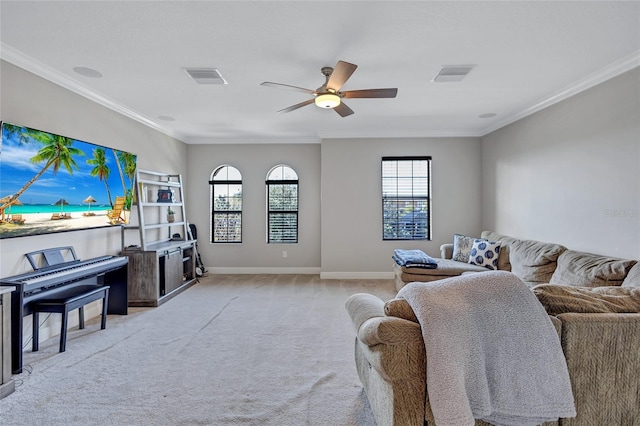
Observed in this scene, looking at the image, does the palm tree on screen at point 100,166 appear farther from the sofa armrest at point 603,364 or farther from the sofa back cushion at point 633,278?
the sofa back cushion at point 633,278

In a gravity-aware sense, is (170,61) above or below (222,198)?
above

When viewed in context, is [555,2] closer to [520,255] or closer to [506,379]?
[506,379]

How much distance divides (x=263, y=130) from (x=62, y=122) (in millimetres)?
2861

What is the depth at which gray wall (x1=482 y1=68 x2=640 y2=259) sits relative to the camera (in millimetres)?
2910

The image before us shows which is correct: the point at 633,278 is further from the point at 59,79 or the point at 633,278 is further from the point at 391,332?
the point at 59,79

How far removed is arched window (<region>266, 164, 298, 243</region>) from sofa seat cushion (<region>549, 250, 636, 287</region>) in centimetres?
424

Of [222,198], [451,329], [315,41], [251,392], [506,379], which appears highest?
[315,41]

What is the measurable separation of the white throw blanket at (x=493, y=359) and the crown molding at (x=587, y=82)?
2840 millimetres

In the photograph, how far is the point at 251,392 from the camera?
225 centimetres

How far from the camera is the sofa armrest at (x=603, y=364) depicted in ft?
4.83

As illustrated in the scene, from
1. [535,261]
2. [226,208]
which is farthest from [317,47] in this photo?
[226,208]

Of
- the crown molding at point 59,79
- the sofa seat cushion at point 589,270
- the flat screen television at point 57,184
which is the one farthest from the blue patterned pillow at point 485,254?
the crown molding at point 59,79

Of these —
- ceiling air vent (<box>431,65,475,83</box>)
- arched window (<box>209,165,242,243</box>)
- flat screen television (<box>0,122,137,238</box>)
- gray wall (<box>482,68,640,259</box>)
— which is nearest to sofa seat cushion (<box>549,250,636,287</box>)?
gray wall (<box>482,68,640,259</box>)

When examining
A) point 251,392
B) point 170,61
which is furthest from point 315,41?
point 251,392
